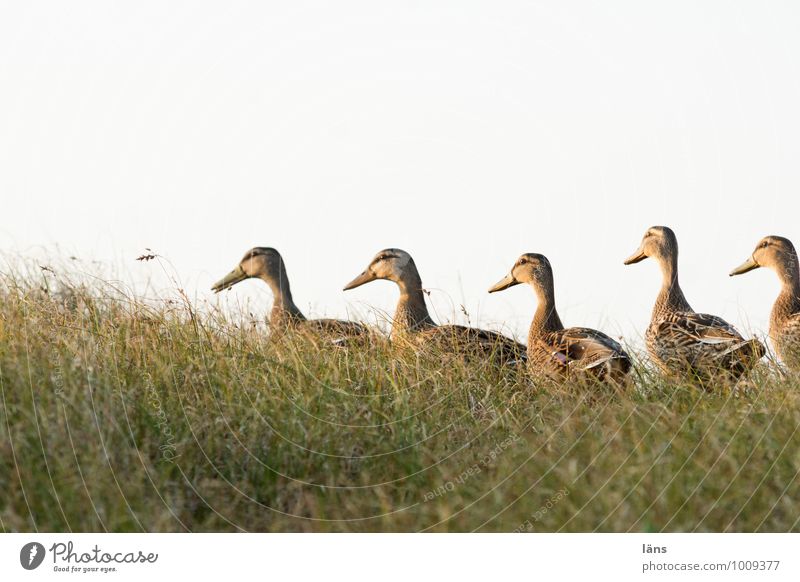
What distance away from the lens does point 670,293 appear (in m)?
9.76

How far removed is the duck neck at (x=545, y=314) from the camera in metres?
9.20

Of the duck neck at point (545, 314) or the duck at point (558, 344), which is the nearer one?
the duck at point (558, 344)

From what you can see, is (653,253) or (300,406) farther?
(653,253)

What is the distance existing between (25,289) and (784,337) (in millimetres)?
6237

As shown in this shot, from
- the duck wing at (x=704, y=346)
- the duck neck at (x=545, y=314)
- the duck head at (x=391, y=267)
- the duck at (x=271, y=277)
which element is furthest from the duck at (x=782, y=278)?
the duck at (x=271, y=277)

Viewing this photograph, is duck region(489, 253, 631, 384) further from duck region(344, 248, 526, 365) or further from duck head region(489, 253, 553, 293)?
duck region(344, 248, 526, 365)

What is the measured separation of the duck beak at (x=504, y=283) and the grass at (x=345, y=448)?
2438 mm

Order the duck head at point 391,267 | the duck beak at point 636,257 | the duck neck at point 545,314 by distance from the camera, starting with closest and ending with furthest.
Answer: the duck neck at point 545,314 → the duck beak at point 636,257 → the duck head at point 391,267

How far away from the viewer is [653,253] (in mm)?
10031

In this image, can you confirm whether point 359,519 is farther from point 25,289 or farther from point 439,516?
point 25,289

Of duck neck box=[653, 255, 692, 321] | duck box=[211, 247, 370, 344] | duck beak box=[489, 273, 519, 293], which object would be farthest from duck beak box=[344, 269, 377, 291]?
duck neck box=[653, 255, 692, 321]

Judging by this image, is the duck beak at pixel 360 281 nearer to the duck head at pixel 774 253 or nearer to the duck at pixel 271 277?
the duck at pixel 271 277
